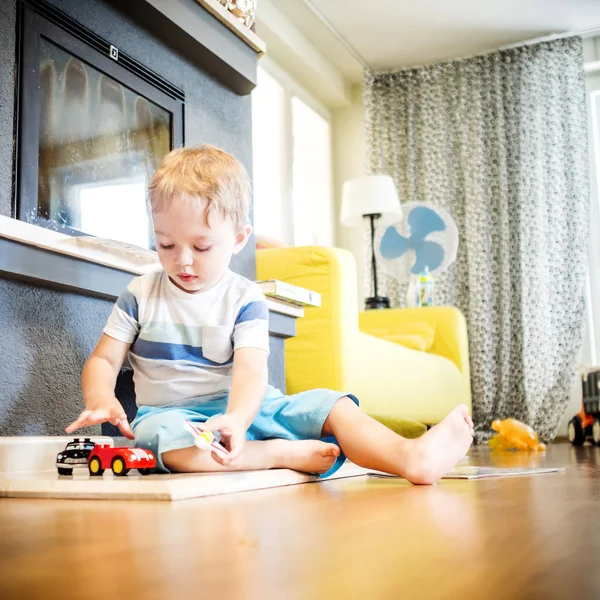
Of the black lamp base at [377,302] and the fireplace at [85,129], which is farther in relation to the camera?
the black lamp base at [377,302]

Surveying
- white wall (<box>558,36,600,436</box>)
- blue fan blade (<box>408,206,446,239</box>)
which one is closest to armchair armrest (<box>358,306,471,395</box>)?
blue fan blade (<box>408,206,446,239</box>)

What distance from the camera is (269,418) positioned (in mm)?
1382

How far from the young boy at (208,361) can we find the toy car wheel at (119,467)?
0.20 feet

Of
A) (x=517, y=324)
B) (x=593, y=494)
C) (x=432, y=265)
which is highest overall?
(x=432, y=265)

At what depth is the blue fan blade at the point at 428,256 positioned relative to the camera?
4312 mm

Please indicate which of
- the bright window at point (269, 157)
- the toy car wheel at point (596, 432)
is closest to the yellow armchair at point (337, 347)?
the toy car wheel at point (596, 432)

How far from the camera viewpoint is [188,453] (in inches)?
49.0

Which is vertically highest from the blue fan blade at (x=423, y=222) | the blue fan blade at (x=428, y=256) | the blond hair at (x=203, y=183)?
the blue fan blade at (x=423, y=222)

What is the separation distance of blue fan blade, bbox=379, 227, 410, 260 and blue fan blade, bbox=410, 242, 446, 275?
0.07m

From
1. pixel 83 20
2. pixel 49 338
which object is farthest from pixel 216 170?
pixel 83 20

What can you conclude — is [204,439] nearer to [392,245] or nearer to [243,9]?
[243,9]

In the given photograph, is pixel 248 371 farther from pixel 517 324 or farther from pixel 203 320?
pixel 517 324

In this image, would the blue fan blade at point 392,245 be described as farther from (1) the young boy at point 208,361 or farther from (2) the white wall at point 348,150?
(1) the young boy at point 208,361

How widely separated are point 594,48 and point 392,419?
337cm
